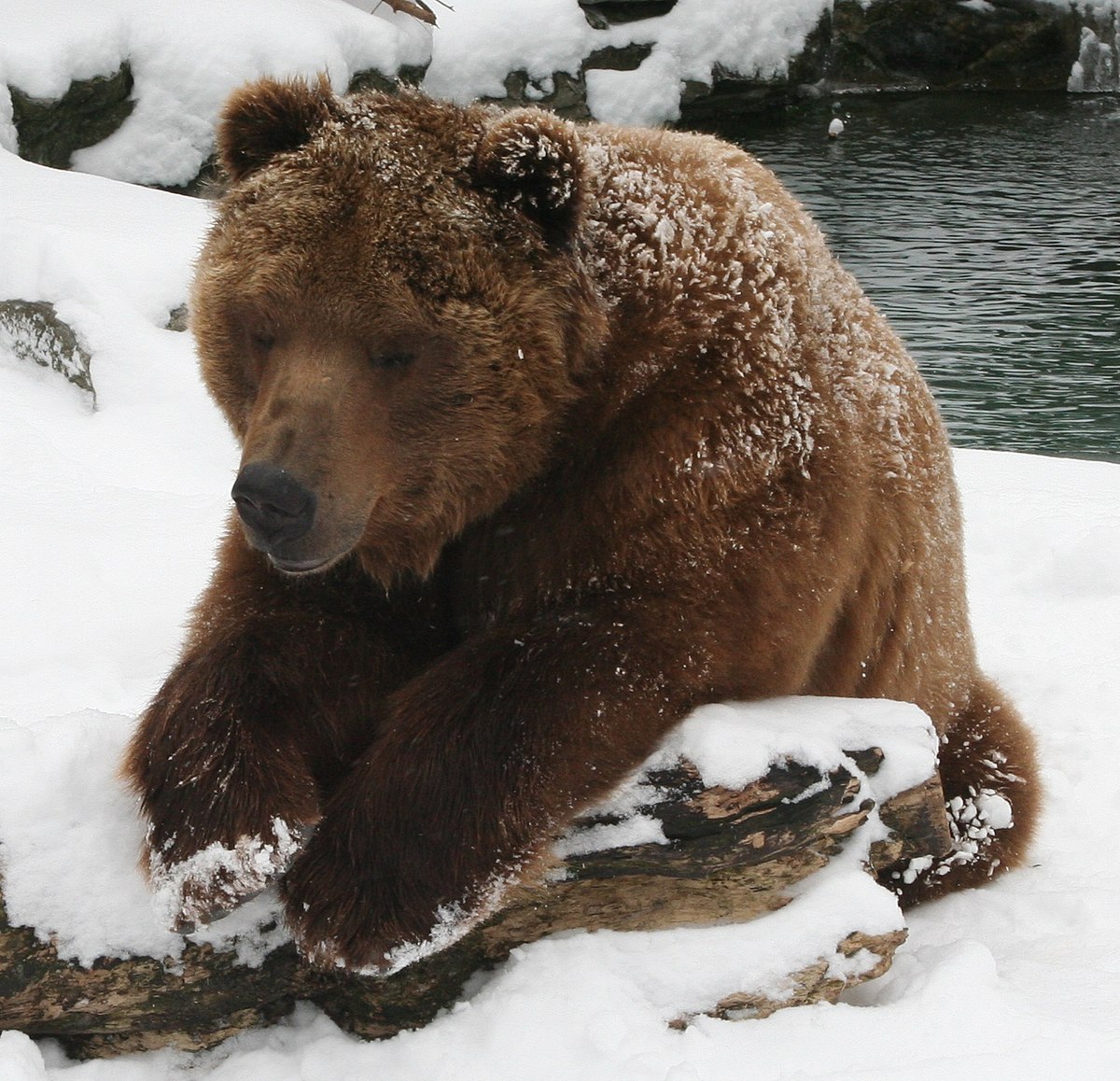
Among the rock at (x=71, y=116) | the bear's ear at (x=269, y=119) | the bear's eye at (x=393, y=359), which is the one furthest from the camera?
the rock at (x=71, y=116)

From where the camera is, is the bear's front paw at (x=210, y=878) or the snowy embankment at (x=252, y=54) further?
the snowy embankment at (x=252, y=54)

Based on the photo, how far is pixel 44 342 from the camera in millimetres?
7387

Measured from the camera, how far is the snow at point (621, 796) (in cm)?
270

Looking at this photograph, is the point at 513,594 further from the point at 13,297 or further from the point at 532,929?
the point at 13,297

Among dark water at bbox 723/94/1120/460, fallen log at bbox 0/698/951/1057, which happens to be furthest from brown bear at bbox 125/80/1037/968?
dark water at bbox 723/94/1120/460

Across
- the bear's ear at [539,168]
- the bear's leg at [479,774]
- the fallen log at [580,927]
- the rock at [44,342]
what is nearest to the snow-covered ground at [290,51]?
the rock at [44,342]

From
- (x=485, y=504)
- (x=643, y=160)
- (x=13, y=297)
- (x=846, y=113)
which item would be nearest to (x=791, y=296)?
(x=643, y=160)

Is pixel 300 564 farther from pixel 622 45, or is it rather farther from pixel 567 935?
pixel 622 45

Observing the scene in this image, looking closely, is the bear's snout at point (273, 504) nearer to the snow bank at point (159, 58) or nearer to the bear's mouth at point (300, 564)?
the bear's mouth at point (300, 564)

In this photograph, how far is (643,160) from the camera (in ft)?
10.8

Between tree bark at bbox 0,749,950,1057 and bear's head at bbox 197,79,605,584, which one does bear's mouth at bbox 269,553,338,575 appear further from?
tree bark at bbox 0,749,950,1057

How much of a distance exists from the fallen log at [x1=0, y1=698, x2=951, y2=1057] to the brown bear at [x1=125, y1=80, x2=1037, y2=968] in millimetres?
121

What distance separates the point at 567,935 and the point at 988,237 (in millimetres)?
14385

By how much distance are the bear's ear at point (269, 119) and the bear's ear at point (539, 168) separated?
0.45 m
